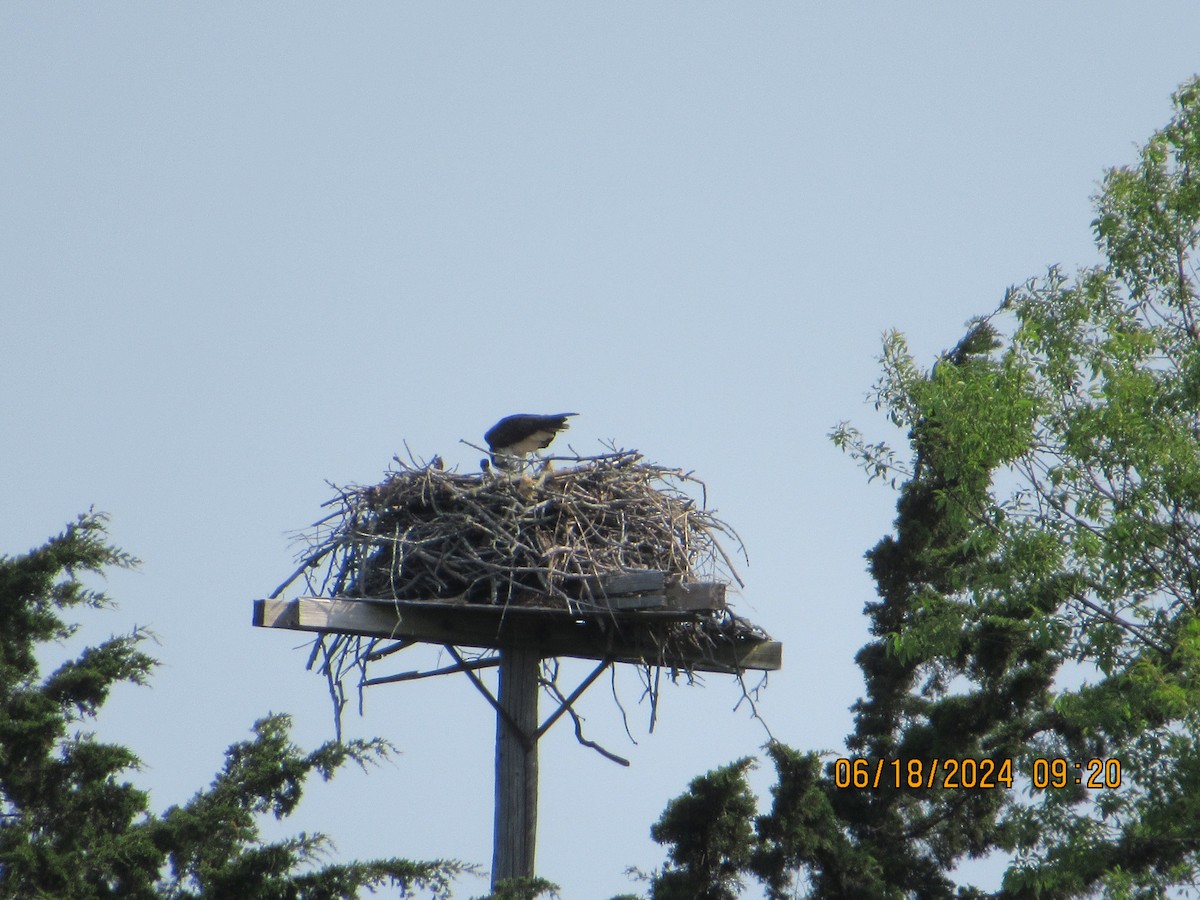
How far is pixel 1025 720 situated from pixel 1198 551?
2.09 metres

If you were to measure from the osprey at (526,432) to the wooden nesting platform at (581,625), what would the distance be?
2.08 metres

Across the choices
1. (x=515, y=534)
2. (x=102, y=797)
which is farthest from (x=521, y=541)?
Result: (x=102, y=797)

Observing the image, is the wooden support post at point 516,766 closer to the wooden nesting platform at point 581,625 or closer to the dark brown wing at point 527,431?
the wooden nesting platform at point 581,625

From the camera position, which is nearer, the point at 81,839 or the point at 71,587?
the point at 81,839

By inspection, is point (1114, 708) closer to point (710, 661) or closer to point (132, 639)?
point (710, 661)

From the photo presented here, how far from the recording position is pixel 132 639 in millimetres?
11688

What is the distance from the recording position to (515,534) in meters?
9.62

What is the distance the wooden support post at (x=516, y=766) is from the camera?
29.8ft

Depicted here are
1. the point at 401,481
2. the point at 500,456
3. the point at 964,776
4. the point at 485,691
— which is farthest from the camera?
the point at 964,776

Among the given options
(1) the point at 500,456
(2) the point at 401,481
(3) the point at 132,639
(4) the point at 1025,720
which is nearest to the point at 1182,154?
(4) the point at 1025,720

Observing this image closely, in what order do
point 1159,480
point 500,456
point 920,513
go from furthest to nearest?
point 920,513 < point 1159,480 < point 500,456

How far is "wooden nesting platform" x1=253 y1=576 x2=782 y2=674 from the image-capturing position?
28.8 ft

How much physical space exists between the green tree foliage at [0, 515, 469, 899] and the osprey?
255cm

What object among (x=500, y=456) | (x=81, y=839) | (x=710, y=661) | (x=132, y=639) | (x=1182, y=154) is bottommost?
(x=81, y=839)
